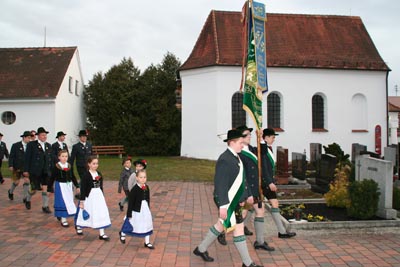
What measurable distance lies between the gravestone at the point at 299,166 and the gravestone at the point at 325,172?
2.06 metres

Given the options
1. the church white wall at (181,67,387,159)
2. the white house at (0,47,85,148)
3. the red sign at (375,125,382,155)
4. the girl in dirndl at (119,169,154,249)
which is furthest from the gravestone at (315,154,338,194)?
the white house at (0,47,85,148)

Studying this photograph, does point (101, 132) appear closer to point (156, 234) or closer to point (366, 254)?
point (156, 234)

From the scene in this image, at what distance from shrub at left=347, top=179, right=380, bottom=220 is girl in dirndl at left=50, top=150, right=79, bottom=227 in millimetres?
5567

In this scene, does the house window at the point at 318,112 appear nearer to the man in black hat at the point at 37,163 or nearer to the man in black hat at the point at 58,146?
the man in black hat at the point at 58,146

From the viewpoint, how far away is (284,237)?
6.70 meters

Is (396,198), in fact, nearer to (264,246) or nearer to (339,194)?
(339,194)

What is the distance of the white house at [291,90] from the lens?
24375mm

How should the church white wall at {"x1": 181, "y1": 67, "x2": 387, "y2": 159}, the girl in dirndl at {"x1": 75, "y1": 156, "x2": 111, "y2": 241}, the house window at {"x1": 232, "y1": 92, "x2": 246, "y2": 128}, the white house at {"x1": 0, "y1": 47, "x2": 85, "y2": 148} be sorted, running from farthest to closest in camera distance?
the white house at {"x1": 0, "y1": 47, "x2": 85, "y2": 148} < the house window at {"x1": 232, "y1": 92, "x2": 246, "y2": 128} < the church white wall at {"x1": 181, "y1": 67, "x2": 387, "y2": 159} < the girl in dirndl at {"x1": 75, "y1": 156, "x2": 111, "y2": 241}

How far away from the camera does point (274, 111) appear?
2541 cm

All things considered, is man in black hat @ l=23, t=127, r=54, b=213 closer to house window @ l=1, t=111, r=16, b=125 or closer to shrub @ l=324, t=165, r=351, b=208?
shrub @ l=324, t=165, r=351, b=208

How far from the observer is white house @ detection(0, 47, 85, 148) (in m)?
24.9

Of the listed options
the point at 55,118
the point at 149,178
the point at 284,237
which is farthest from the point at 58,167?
the point at 55,118

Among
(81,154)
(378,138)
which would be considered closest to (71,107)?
(81,154)

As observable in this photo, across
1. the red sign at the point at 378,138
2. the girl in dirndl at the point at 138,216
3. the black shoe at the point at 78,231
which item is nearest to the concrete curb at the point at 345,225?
the girl in dirndl at the point at 138,216
